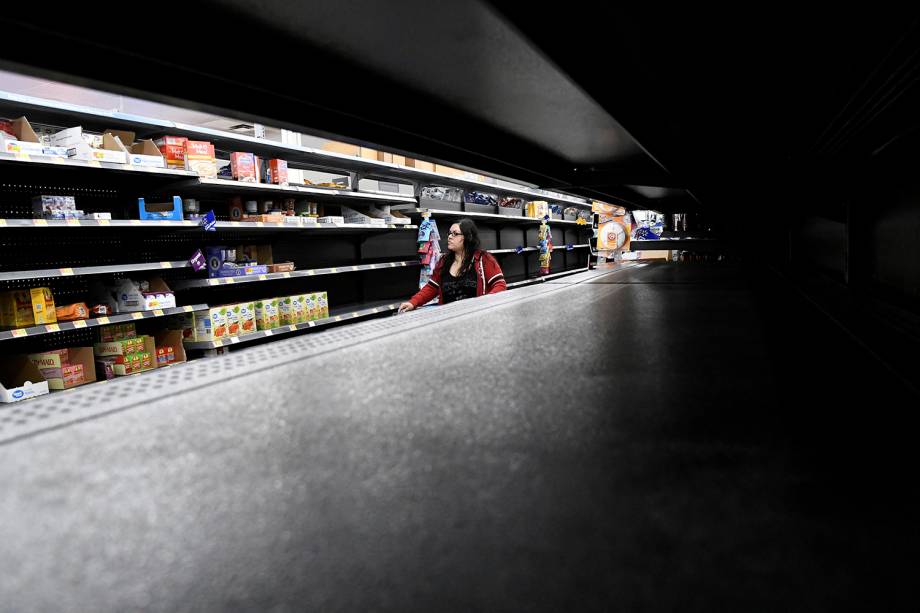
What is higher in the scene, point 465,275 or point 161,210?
point 161,210

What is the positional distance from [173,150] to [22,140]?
903 millimetres

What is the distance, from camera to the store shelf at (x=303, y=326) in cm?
409

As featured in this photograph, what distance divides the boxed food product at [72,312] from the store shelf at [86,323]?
0.19 feet

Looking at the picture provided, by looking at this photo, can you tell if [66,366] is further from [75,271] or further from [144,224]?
[144,224]

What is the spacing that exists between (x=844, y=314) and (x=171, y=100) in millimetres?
Answer: 1336

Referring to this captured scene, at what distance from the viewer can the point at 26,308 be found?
124 inches

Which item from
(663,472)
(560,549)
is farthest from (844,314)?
(560,549)

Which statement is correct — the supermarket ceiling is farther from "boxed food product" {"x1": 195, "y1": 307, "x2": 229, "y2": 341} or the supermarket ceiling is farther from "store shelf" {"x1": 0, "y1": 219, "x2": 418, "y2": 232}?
"boxed food product" {"x1": 195, "y1": 307, "x2": 229, "y2": 341}

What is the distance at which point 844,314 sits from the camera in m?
1.20

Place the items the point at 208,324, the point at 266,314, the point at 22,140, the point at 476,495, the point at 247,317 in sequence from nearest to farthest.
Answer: the point at 476,495
the point at 22,140
the point at 208,324
the point at 247,317
the point at 266,314

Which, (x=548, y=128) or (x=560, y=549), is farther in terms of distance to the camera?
(x=548, y=128)

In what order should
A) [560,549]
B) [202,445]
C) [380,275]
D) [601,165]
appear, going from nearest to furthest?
[560,549] < [202,445] < [601,165] < [380,275]

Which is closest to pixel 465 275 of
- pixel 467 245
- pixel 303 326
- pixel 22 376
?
pixel 467 245

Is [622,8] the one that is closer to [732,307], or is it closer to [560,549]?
[560,549]
